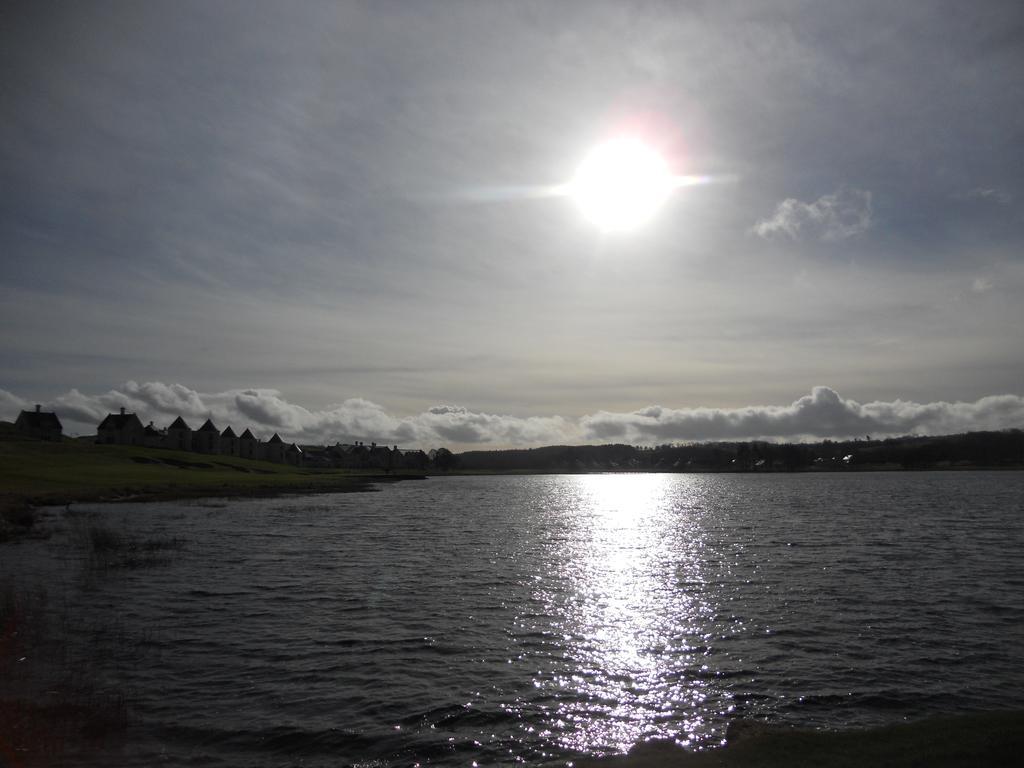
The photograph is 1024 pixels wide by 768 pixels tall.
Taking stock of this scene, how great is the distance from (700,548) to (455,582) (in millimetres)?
21769

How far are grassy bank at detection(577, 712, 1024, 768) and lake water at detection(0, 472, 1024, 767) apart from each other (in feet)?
2.88

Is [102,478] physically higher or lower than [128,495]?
higher

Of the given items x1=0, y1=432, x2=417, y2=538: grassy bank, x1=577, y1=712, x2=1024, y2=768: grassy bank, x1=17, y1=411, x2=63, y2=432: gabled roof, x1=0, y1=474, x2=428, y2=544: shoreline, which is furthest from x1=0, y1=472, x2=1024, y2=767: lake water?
x1=17, y1=411, x2=63, y2=432: gabled roof

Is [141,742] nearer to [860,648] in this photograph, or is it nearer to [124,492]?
[860,648]

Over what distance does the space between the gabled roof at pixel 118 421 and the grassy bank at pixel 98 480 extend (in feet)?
172

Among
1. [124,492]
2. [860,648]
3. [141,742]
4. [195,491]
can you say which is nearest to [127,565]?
[141,742]

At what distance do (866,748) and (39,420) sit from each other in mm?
197041

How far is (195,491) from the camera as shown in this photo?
89.1 metres

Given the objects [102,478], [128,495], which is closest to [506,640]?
[128,495]

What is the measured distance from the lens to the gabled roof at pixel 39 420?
16538cm

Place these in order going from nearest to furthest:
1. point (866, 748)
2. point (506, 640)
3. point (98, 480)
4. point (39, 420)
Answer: point (866, 748) → point (506, 640) → point (98, 480) → point (39, 420)

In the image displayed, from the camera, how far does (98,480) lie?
8600 centimetres

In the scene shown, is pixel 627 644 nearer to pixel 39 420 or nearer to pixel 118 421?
pixel 39 420

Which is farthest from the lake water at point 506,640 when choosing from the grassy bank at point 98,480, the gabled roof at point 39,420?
the gabled roof at point 39,420
